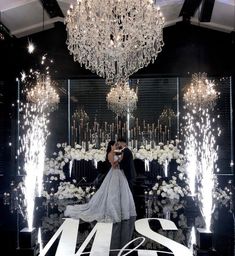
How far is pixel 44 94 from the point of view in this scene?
9219mm

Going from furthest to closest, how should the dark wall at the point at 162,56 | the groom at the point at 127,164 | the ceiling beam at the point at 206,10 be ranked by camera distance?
1. the dark wall at the point at 162,56
2. the ceiling beam at the point at 206,10
3. the groom at the point at 127,164

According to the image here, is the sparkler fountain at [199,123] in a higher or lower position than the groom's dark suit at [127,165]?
higher

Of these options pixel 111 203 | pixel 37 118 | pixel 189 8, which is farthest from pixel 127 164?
pixel 189 8

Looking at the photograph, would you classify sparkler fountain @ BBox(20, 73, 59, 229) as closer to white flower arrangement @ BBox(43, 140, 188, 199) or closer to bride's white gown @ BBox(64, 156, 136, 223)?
white flower arrangement @ BBox(43, 140, 188, 199)

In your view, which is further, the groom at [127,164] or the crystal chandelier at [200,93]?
the crystal chandelier at [200,93]

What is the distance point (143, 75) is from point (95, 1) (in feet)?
13.5

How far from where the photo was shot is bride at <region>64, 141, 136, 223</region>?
594 centimetres

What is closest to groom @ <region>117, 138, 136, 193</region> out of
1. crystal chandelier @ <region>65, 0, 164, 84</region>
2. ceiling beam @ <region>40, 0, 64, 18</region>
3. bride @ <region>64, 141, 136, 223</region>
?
bride @ <region>64, 141, 136, 223</region>

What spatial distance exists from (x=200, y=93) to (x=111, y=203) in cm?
419

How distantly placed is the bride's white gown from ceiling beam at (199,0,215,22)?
398 centimetres

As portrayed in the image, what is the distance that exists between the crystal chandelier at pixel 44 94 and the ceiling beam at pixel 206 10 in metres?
3.96

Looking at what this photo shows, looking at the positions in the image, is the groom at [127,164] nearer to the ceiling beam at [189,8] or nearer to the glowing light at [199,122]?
the glowing light at [199,122]

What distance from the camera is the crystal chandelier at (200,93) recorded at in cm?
903

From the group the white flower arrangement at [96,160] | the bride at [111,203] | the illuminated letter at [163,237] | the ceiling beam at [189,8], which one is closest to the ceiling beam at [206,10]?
the ceiling beam at [189,8]
